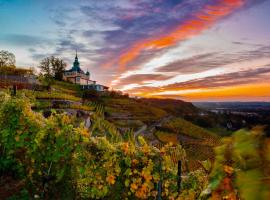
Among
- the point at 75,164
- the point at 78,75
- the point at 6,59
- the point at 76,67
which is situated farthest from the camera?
the point at 76,67

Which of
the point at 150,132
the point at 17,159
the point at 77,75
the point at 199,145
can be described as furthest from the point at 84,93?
the point at 17,159

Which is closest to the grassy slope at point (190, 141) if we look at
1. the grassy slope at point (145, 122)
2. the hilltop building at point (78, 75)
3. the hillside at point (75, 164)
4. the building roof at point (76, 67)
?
the grassy slope at point (145, 122)

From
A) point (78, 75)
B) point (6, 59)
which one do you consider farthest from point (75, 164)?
point (78, 75)

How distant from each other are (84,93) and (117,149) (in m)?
65.2

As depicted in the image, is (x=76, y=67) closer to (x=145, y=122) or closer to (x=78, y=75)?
(x=78, y=75)

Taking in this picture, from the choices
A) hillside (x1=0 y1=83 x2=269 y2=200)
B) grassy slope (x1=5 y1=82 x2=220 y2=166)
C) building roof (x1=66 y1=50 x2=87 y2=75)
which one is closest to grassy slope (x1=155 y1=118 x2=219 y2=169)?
grassy slope (x1=5 y1=82 x2=220 y2=166)

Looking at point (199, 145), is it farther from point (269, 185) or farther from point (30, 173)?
point (269, 185)

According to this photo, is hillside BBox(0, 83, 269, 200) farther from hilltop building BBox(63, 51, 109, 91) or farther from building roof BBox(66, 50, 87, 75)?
building roof BBox(66, 50, 87, 75)

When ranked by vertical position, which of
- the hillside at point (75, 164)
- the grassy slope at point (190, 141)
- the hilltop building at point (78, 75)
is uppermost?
the hilltop building at point (78, 75)

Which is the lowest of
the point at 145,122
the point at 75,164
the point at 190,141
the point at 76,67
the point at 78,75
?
the point at 190,141

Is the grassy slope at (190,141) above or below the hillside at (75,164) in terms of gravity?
below

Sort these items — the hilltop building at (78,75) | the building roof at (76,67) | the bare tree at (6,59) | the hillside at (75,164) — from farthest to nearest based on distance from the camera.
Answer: the building roof at (76,67)
the hilltop building at (78,75)
the bare tree at (6,59)
the hillside at (75,164)

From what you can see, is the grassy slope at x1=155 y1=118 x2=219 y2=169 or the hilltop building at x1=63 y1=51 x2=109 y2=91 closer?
the grassy slope at x1=155 y1=118 x2=219 y2=169

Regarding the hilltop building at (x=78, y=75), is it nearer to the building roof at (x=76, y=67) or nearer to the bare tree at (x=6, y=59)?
the building roof at (x=76, y=67)
